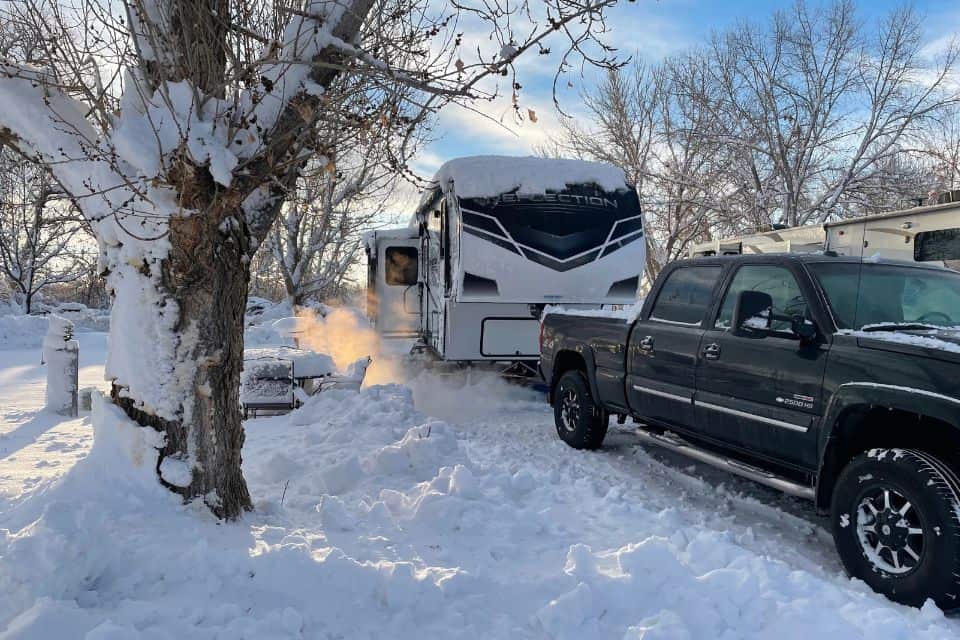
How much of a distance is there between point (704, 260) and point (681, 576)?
3186 millimetres

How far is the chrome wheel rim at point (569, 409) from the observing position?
23.9 feet

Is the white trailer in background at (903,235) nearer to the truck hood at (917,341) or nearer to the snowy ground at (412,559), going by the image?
the truck hood at (917,341)

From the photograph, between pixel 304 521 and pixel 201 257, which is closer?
pixel 201 257

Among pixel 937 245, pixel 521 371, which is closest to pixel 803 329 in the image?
pixel 521 371

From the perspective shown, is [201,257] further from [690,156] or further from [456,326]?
[690,156]

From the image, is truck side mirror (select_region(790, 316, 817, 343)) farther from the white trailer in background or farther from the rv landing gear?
the rv landing gear

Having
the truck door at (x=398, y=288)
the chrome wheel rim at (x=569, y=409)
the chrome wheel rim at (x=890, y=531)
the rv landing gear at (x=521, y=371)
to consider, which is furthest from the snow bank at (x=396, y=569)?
the truck door at (x=398, y=288)

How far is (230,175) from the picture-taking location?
3607 millimetres

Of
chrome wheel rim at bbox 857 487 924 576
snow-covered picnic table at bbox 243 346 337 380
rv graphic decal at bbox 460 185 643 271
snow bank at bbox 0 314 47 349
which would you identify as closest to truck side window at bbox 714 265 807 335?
chrome wheel rim at bbox 857 487 924 576

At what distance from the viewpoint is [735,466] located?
489cm

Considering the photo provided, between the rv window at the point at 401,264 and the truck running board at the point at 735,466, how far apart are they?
7209mm

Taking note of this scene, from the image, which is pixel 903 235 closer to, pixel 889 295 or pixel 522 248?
pixel 522 248

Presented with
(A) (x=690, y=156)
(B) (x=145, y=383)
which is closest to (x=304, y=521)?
(B) (x=145, y=383)

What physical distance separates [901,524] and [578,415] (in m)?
3.77
